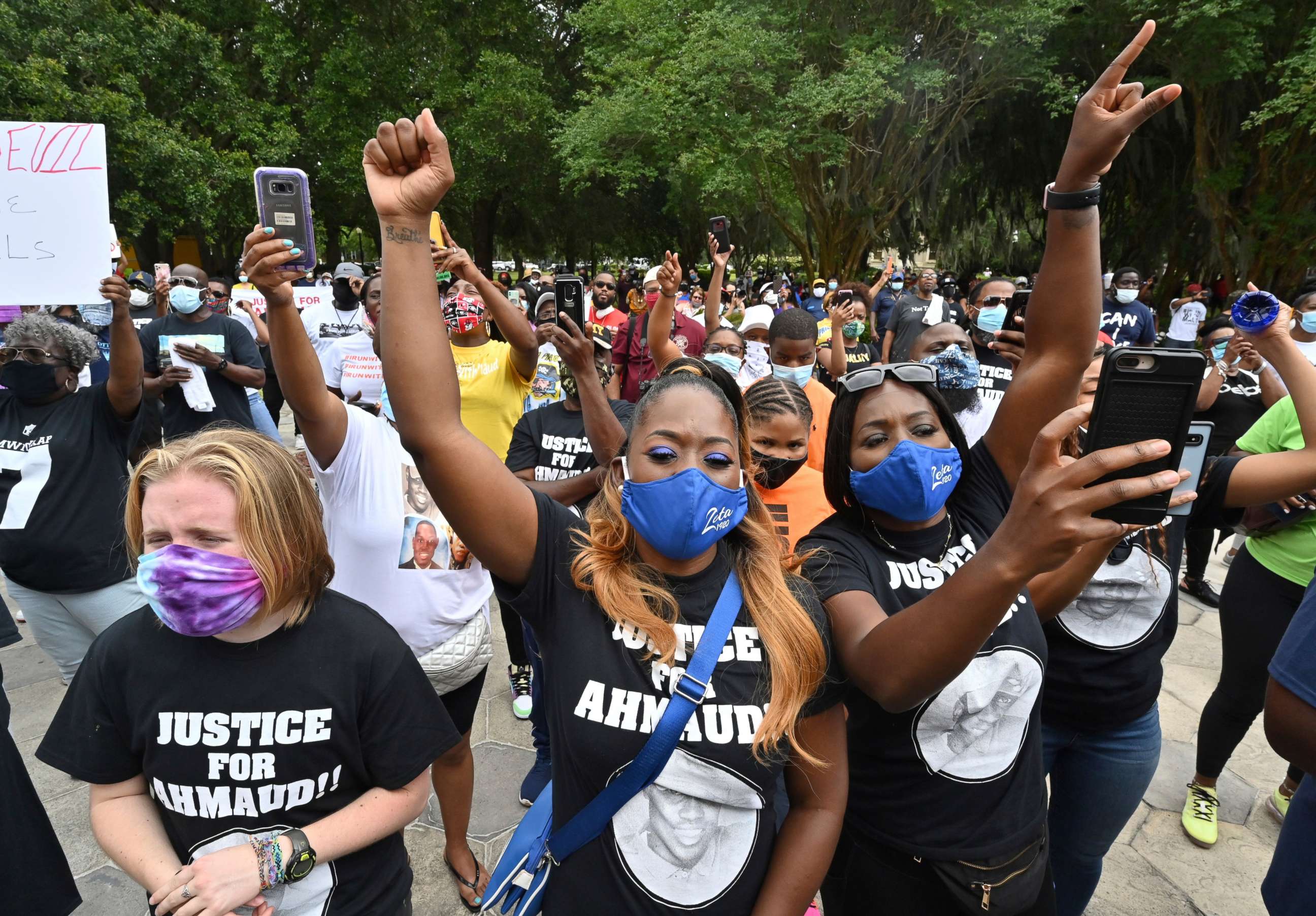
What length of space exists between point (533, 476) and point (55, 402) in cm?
214

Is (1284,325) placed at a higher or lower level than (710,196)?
lower

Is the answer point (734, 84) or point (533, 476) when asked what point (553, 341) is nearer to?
point (533, 476)

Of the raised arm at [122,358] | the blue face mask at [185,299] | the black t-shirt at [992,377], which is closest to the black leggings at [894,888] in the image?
the black t-shirt at [992,377]

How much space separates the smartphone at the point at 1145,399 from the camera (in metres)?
1.17

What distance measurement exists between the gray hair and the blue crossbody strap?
3.20 meters

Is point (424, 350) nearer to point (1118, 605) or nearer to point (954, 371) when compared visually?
point (1118, 605)

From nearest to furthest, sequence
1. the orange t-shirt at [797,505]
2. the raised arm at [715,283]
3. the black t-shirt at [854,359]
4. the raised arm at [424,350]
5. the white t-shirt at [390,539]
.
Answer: the raised arm at [424,350] < the white t-shirt at [390,539] < the orange t-shirt at [797,505] < the raised arm at [715,283] < the black t-shirt at [854,359]

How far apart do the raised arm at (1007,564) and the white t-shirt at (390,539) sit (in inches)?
54.3

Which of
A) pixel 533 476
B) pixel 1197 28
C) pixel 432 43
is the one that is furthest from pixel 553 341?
pixel 432 43

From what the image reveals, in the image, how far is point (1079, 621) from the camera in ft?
7.38

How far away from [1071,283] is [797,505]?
4.31 feet

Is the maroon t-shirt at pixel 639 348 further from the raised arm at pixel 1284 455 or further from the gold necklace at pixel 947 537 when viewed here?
the gold necklace at pixel 947 537

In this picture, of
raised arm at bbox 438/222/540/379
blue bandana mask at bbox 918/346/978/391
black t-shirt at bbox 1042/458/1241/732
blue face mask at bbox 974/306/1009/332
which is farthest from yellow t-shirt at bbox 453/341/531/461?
blue face mask at bbox 974/306/1009/332

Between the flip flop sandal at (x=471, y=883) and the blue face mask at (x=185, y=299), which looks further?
the blue face mask at (x=185, y=299)
